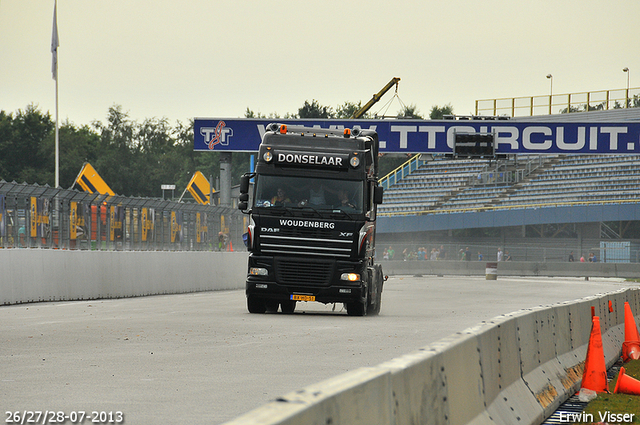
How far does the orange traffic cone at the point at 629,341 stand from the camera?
43.0 feet

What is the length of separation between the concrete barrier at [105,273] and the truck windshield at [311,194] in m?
Result: 5.76

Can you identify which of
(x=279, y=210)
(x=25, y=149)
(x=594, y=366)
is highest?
(x=25, y=149)

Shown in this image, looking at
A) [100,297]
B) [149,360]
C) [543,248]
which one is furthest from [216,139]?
[149,360]

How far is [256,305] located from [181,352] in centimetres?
710

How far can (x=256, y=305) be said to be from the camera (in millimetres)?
18203

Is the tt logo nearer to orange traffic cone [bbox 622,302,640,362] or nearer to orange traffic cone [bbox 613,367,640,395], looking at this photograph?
orange traffic cone [bbox 622,302,640,362]

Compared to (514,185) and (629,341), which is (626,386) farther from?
(514,185)

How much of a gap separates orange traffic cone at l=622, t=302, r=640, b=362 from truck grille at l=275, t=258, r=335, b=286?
5.43 metres

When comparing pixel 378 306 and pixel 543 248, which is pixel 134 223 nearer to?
pixel 378 306

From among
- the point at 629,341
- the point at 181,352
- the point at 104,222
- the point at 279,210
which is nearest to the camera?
the point at 181,352

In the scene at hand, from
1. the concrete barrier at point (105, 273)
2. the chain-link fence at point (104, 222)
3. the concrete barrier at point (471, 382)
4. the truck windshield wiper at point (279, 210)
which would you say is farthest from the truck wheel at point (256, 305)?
the concrete barrier at point (471, 382)

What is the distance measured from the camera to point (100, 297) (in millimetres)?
23219

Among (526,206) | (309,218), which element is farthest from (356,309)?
(526,206)

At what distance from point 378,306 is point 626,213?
4602 centimetres
